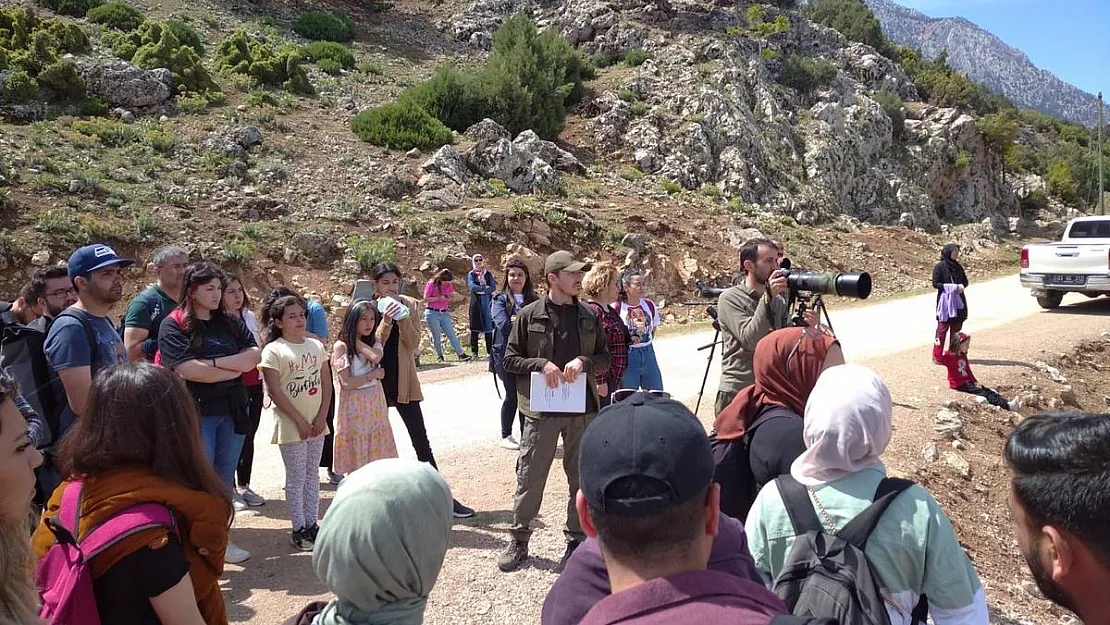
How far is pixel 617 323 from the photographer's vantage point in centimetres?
550

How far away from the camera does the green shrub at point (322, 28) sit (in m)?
36.3

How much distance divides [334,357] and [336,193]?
15622mm

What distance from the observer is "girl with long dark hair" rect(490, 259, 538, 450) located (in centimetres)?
706

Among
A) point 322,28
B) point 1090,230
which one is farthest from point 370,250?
point 322,28

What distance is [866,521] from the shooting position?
2.11 m

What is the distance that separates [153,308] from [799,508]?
4506 mm

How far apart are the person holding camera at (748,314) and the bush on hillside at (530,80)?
981 inches

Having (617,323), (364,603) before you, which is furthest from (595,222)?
(364,603)

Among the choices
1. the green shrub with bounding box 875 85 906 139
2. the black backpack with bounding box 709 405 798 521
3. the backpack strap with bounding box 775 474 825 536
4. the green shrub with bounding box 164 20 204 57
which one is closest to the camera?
the backpack strap with bounding box 775 474 825 536

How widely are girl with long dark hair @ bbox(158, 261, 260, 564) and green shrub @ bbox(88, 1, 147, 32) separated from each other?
30.4m

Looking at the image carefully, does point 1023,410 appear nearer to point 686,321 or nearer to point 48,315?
point 686,321

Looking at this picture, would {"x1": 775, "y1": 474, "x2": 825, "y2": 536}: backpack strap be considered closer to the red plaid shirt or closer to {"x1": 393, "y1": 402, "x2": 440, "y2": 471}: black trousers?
the red plaid shirt

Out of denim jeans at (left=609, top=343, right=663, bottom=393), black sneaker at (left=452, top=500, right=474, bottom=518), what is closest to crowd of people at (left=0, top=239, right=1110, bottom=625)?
black sneaker at (left=452, top=500, right=474, bottom=518)

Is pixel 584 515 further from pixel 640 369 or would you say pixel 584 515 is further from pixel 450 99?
pixel 450 99
